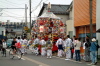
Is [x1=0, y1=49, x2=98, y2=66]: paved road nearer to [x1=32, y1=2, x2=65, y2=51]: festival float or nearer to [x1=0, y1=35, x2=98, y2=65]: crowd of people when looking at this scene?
[x1=0, y1=35, x2=98, y2=65]: crowd of people

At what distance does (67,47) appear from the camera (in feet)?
61.4

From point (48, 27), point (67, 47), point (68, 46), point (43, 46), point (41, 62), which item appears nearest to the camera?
point (41, 62)

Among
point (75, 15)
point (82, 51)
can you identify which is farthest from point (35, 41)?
point (82, 51)

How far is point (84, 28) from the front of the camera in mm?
23406

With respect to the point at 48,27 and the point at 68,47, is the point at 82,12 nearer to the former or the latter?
the point at 48,27

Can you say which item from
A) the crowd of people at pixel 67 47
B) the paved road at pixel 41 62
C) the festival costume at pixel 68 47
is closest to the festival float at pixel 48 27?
the crowd of people at pixel 67 47

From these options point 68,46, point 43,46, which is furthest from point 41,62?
point 43,46

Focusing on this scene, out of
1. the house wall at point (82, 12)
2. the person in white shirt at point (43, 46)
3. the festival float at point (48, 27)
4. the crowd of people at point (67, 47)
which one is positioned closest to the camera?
the crowd of people at point (67, 47)

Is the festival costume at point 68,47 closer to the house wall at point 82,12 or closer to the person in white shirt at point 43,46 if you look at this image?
the house wall at point 82,12

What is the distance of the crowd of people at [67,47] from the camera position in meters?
15.6

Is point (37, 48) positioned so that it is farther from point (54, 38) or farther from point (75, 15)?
point (75, 15)

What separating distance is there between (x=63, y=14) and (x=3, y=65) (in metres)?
30.5

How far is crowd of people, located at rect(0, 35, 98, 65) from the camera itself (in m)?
15.6

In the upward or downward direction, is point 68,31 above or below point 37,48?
above
